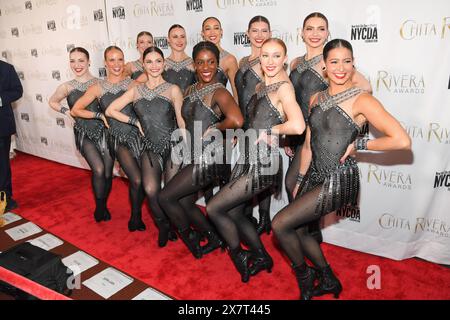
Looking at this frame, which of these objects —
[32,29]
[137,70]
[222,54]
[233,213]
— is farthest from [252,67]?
[32,29]

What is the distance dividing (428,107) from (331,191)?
1289mm

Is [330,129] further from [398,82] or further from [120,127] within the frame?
[120,127]

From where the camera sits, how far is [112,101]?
368 cm

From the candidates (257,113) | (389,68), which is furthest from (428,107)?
(257,113)

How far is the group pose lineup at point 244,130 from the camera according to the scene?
2.41 m

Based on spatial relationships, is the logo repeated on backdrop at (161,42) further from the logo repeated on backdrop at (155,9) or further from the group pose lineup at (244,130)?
the group pose lineup at (244,130)

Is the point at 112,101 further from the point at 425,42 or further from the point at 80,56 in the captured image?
the point at 425,42

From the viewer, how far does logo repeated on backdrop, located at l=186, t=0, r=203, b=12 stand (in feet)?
13.6

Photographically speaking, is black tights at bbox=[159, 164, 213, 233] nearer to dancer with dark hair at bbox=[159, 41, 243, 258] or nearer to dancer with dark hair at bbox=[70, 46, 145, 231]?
dancer with dark hair at bbox=[159, 41, 243, 258]

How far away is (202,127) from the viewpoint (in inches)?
118

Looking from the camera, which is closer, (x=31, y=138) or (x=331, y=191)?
(x=331, y=191)

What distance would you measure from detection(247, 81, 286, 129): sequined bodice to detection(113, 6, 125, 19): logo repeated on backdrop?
3074 mm

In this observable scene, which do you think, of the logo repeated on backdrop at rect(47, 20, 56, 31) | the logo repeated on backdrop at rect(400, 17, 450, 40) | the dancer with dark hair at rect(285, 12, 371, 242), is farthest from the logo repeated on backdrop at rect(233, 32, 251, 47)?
the logo repeated on backdrop at rect(47, 20, 56, 31)

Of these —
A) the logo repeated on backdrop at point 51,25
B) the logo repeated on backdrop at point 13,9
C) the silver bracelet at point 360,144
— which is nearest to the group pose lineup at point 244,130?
the silver bracelet at point 360,144
